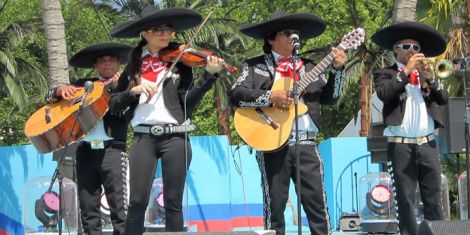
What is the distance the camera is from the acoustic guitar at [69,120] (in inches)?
317

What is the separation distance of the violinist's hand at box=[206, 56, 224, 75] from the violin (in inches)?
1.9

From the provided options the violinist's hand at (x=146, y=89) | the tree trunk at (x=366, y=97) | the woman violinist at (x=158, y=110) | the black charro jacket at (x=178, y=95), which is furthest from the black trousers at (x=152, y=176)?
the tree trunk at (x=366, y=97)

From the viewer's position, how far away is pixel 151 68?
7418 mm

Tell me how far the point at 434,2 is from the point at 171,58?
28.4 ft

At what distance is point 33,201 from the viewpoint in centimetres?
1179

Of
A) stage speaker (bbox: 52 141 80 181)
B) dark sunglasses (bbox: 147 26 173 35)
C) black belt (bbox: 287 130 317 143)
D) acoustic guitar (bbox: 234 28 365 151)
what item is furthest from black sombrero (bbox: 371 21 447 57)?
stage speaker (bbox: 52 141 80 181)

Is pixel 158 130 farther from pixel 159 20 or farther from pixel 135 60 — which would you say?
pixel 159 20

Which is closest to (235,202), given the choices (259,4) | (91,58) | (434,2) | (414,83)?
(434,2)

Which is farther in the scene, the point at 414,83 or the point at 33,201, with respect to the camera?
the point at 33,201

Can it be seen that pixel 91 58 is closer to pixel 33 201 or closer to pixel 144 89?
pixel 144 89

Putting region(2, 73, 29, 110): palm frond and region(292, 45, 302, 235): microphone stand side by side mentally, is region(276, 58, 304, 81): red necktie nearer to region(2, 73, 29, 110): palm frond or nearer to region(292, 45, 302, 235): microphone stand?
region(292, 45, 302, 235): microphone stand

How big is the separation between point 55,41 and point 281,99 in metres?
4.69

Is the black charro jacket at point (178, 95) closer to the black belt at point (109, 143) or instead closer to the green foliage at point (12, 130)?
the black belt at point (109, 143)

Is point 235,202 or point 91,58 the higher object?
point 91,58
